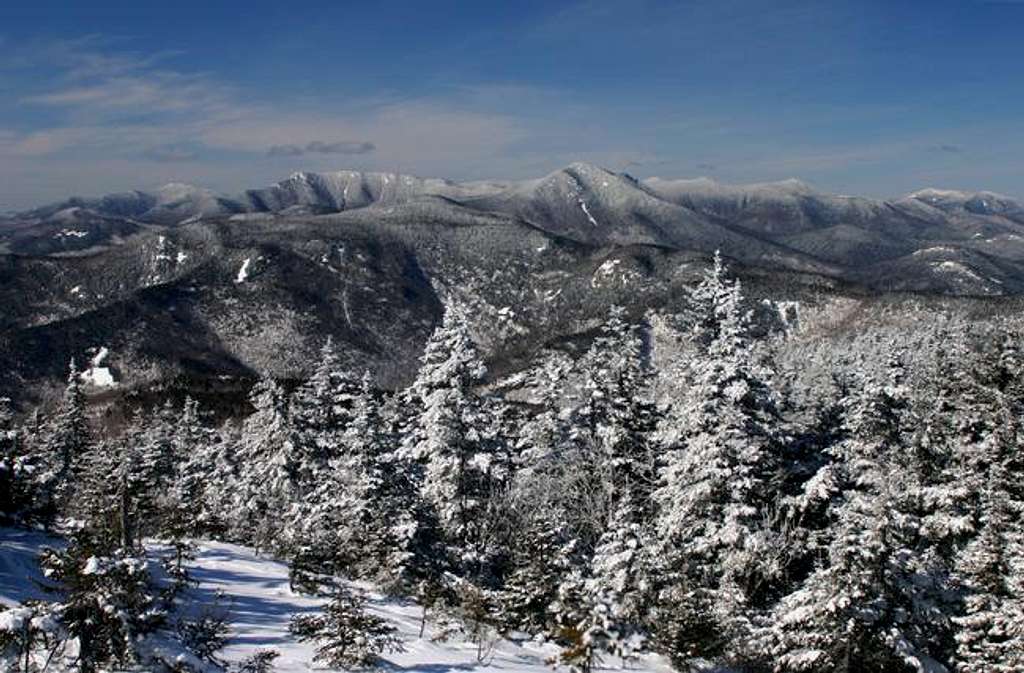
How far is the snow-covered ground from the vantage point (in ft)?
50.6

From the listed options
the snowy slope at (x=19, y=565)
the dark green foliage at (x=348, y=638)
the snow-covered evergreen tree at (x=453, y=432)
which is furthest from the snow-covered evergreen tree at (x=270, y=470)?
the dark green foliage at (x=348, y=638)

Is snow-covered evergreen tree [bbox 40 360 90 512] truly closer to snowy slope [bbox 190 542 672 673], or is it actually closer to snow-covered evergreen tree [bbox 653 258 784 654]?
snowy slope [bbox 190 542 672 673]

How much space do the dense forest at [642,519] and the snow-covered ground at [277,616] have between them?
63cm

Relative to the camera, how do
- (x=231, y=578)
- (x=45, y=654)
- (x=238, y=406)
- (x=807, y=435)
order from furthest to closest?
1. (x=238, y=406)
2. (x=807, y=435)
3. (x=231, y=578)
4. (x=45, y=654)

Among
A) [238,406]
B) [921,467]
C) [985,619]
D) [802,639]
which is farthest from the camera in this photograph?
[238,406]

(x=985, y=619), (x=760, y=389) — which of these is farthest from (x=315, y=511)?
(x=985, y=619)

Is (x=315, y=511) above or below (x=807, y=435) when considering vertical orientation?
below

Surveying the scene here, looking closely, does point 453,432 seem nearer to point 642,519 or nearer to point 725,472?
point 642,519

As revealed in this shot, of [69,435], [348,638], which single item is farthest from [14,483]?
[69,435]

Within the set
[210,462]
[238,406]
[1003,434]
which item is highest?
[1003,434]

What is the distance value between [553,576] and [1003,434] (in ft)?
51.6

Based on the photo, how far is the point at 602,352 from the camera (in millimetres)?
33312

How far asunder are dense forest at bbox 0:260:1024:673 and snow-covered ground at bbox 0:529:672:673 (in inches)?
24.9

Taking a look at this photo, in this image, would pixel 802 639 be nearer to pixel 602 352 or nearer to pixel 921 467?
pixel 921 467
